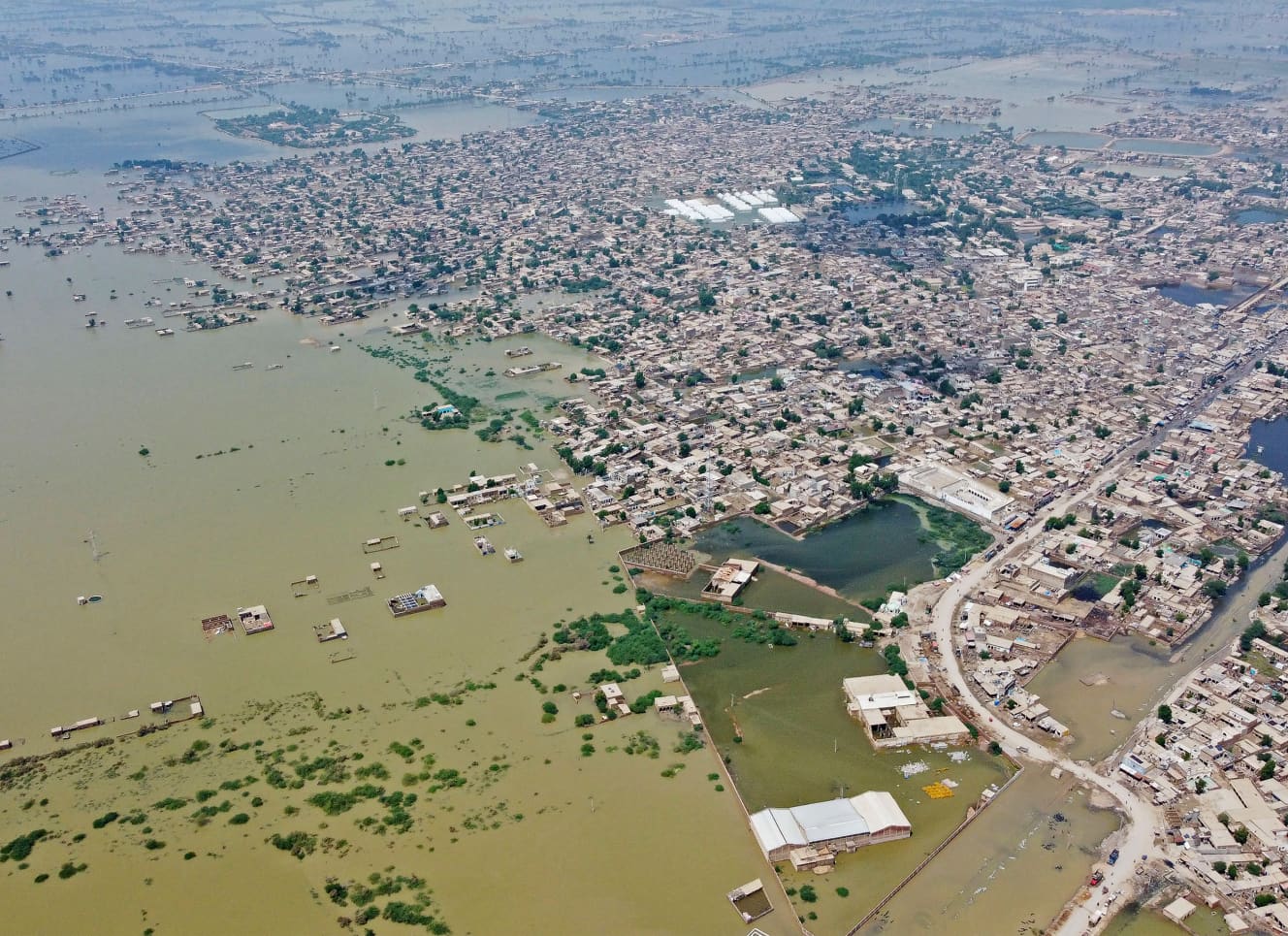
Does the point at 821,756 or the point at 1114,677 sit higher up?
the point at 1114,677

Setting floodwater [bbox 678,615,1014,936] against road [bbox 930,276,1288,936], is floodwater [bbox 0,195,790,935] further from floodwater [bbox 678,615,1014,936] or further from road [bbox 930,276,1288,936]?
road [bbox 930,276,1288,936]

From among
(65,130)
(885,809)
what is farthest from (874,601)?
(65,130)

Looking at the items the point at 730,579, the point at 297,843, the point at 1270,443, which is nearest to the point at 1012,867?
the point at 730,579

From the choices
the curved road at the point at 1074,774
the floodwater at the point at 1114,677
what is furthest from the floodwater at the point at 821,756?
the floodwater at the point at 1114,677

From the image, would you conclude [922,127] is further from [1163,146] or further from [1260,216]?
[1260,216]

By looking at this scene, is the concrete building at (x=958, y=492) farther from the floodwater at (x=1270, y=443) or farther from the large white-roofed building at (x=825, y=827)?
the large white-roofed building at (x=825, y=827)

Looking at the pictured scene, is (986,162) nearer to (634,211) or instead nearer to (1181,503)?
(634,211)
